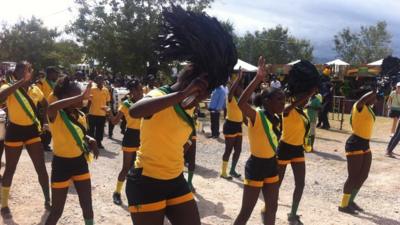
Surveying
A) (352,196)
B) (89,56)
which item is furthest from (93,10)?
(352,196)

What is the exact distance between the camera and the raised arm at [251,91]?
400 cm

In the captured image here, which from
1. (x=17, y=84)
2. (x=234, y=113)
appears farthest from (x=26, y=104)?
(x=234, y=113)

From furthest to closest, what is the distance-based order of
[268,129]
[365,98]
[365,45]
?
[365,45], [365,98], [268,129]

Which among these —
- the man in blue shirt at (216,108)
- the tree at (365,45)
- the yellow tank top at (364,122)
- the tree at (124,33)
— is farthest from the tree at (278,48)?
the yellow tank top at (364,122)

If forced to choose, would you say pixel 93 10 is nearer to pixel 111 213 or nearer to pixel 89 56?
pixel 89 56

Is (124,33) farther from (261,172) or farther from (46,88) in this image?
(261,172)

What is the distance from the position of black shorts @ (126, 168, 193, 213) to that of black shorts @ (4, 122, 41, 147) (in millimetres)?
2944

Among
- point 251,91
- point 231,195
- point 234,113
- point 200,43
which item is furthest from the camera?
point 234,113

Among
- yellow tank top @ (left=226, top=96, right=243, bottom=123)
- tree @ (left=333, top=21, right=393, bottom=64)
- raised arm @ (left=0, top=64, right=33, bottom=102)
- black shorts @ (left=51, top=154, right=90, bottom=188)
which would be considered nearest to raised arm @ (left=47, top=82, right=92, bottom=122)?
black shorts @ (left=51, top=154, right=90, bottom=188)

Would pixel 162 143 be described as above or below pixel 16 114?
above

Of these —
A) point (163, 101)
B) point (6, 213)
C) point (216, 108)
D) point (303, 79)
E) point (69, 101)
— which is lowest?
point (6, 213)

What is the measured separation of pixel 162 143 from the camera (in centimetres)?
294

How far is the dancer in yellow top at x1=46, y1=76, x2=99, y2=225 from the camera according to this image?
4.28 m

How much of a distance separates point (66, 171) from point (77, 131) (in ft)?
1.33
